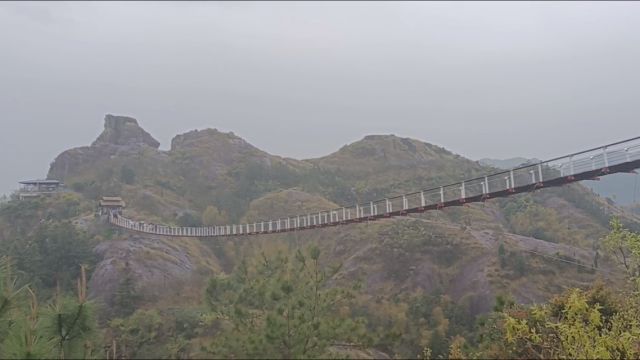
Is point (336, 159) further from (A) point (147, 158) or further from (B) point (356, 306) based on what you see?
(B) point (356, 306)

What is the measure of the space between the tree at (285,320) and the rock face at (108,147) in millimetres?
47153

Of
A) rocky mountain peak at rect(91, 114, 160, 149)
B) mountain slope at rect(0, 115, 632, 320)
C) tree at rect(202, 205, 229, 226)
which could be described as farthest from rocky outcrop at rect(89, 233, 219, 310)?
rocky mountain peak at rect(91, 114, 160, 149)

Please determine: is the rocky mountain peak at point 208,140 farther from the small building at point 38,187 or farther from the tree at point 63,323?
the tree at point 63,323

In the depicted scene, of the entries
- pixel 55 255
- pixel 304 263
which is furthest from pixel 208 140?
pixel 304 263

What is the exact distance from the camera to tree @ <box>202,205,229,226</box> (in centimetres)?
3497

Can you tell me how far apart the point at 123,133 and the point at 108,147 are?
10.9 ft

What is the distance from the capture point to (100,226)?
28.3 meters

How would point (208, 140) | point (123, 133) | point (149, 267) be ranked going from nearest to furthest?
point (149, 267), point (123, 133), point (208, 140)

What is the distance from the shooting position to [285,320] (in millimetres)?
5781

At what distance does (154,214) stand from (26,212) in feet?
24.6

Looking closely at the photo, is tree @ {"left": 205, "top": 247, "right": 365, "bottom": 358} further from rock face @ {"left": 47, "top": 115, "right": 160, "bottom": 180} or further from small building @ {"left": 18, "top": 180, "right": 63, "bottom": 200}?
rock face @ {"left": 47, "top": 115, "right": 160, "bottom": 180}

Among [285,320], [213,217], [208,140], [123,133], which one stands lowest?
[285,320]

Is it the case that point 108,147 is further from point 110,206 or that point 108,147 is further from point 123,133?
point 110,206

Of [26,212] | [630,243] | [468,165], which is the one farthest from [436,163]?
[630,243]
